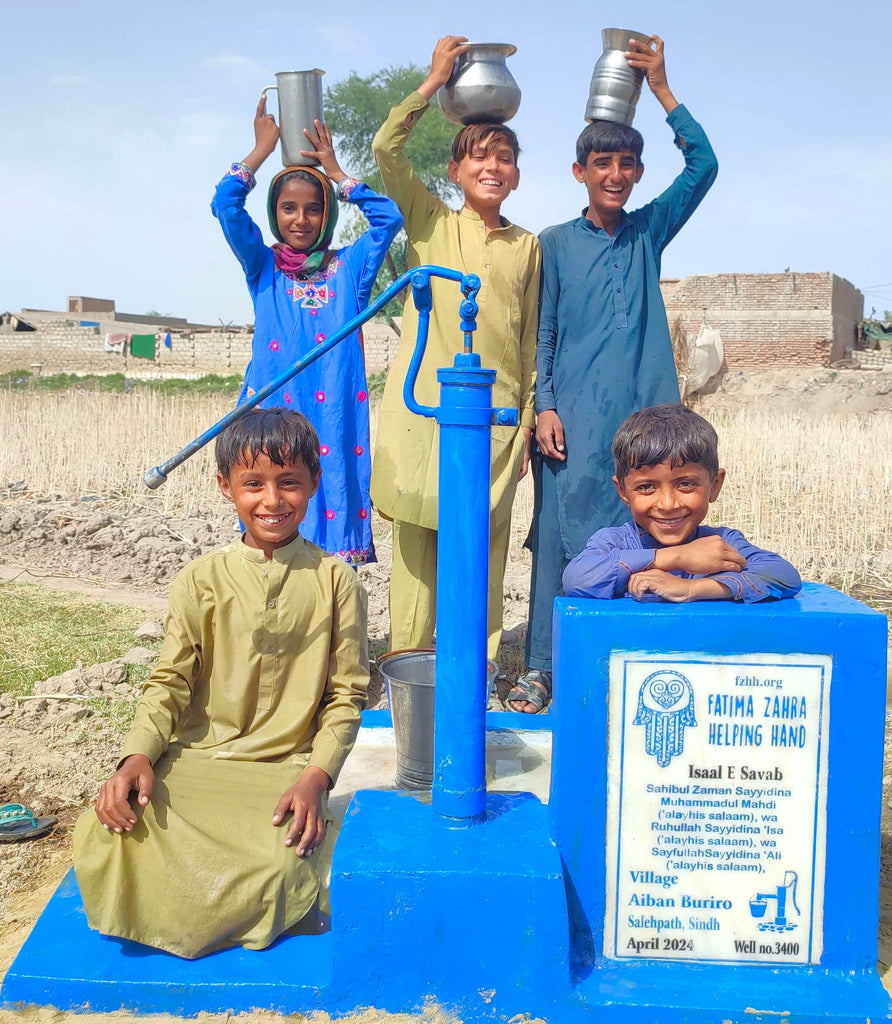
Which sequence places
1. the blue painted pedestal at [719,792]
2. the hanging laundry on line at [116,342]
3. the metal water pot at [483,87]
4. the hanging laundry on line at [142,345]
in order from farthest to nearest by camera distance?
the hanging laundry on line at [116,342]
the hanging laundry on line at [142,345]
the metal water pot at [483,87]
the blue painted pedestal at [719,792]

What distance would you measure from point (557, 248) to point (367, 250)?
2.22 feet

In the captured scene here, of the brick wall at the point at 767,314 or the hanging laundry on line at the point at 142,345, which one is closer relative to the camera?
the brick wall at the point at 767,314

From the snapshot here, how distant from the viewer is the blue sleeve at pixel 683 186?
3260 mm

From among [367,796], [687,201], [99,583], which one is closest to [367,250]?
[687,201]

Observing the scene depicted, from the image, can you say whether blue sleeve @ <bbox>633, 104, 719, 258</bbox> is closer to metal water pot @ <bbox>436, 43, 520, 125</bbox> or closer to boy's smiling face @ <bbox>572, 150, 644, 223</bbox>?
boy's smiling face @ <bbox>572, 150, 644, 223</bbox>

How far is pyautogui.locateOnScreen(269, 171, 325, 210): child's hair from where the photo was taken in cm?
333

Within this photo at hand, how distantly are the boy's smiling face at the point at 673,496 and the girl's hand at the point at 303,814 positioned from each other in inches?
37.0

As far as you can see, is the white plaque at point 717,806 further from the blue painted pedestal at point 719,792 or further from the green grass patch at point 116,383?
the green grass patch at point 116,383

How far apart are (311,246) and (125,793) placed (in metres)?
2.12

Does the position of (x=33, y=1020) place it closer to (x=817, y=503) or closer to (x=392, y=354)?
(x=817, y=503)

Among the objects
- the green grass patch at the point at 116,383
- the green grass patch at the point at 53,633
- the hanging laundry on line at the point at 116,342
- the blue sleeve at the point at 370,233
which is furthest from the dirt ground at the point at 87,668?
the hanging laundry on line at the point at 116,342

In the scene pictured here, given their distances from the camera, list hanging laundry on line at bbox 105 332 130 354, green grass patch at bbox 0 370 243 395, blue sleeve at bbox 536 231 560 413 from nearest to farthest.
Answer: blue sleeve at bbox 536 231 560 413 → green grass patch at bbox 0 370 243 395 → hanging laundry on line at bbox 105 332 130 354

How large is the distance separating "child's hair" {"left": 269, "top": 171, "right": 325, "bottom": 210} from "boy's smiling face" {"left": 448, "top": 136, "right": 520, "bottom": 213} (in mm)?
479

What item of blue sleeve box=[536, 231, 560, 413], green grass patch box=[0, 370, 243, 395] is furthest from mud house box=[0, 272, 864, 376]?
blue sleeve box=[536, 231, 560, 413]
